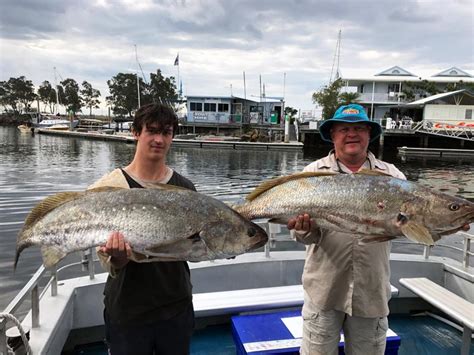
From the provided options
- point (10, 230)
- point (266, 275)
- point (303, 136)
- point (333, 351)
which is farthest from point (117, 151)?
point (333, 351)

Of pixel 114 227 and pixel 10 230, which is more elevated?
pixel 114 227

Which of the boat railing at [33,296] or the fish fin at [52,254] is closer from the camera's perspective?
the boat railing at [33,296]

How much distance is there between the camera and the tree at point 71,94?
98625mm

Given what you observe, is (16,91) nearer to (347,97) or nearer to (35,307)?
(347,97)

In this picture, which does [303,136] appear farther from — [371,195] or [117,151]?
[371,195]

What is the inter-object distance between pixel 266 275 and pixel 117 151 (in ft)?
116

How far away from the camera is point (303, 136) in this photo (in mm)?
43906

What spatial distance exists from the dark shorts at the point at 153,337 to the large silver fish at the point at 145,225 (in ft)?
1.61

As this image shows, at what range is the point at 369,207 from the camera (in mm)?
2586

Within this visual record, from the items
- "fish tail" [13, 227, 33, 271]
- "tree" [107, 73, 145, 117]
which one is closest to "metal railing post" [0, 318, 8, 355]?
"fish tail" [13, 227, 33, 271]

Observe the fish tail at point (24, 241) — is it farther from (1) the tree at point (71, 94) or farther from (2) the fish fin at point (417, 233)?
(1) the tree at point (71, 94)

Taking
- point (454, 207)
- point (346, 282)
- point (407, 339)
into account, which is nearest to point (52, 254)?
point (346, 282)

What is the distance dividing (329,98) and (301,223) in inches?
1900

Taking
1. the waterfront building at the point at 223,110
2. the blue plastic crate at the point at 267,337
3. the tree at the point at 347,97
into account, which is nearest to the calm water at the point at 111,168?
the blue plastic crate at the point at 267,337
